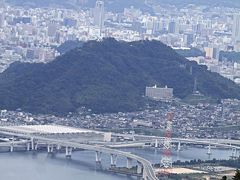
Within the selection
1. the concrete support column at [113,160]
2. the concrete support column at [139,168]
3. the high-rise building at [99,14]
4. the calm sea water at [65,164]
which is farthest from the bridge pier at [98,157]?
the high-rise building at [99,14]

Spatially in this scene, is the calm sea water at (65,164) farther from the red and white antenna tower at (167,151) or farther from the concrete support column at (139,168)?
the concrete support column at (139,168)

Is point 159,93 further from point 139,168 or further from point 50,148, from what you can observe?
point 139,168

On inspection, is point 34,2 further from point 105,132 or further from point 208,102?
point 105,132

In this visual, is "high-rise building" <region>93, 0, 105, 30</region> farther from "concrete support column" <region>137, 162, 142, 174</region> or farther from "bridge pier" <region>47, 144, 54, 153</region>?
"concrete support column" <region>137, 162, 142, 174</region>

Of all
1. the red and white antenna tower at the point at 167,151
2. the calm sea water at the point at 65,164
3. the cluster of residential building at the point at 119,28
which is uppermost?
the cluster of residential building at the point at 119,28

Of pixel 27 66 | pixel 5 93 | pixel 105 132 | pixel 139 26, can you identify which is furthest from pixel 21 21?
pixel 105 132

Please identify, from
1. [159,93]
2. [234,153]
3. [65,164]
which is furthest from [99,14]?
[65,164]

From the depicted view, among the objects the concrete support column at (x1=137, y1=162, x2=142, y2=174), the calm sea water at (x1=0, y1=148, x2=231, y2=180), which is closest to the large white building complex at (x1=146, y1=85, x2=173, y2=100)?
the calm sea water at (x1=0, y1=148, x2=231, y2=180)
